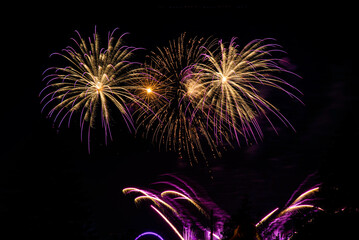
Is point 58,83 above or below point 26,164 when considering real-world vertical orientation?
above

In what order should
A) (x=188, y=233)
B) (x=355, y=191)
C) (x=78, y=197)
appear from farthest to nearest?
(x=188, y=233) < (x=78, y=197) < (x=355, y=191)

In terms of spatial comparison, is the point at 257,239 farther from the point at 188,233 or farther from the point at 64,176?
the point at 64,176

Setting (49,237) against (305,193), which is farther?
(305,193)

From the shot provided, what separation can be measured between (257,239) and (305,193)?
437cm

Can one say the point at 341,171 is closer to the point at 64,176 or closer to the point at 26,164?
the point at 64,176

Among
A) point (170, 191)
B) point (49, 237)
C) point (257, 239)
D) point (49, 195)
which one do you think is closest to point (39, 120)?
point (49, 195)

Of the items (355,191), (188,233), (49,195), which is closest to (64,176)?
(49,195)

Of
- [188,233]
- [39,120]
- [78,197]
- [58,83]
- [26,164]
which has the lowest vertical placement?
[188,233]

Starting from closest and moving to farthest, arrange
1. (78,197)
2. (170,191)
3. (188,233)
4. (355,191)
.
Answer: (355,191)
(78,197)
(170,191)
(188,233)

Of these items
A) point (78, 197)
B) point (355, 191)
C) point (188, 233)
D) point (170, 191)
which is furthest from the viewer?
point (188, 233)

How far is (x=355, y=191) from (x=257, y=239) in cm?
561

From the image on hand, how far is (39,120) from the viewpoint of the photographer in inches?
839

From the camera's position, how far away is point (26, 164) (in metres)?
21.3

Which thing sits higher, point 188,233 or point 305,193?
point 305,193
